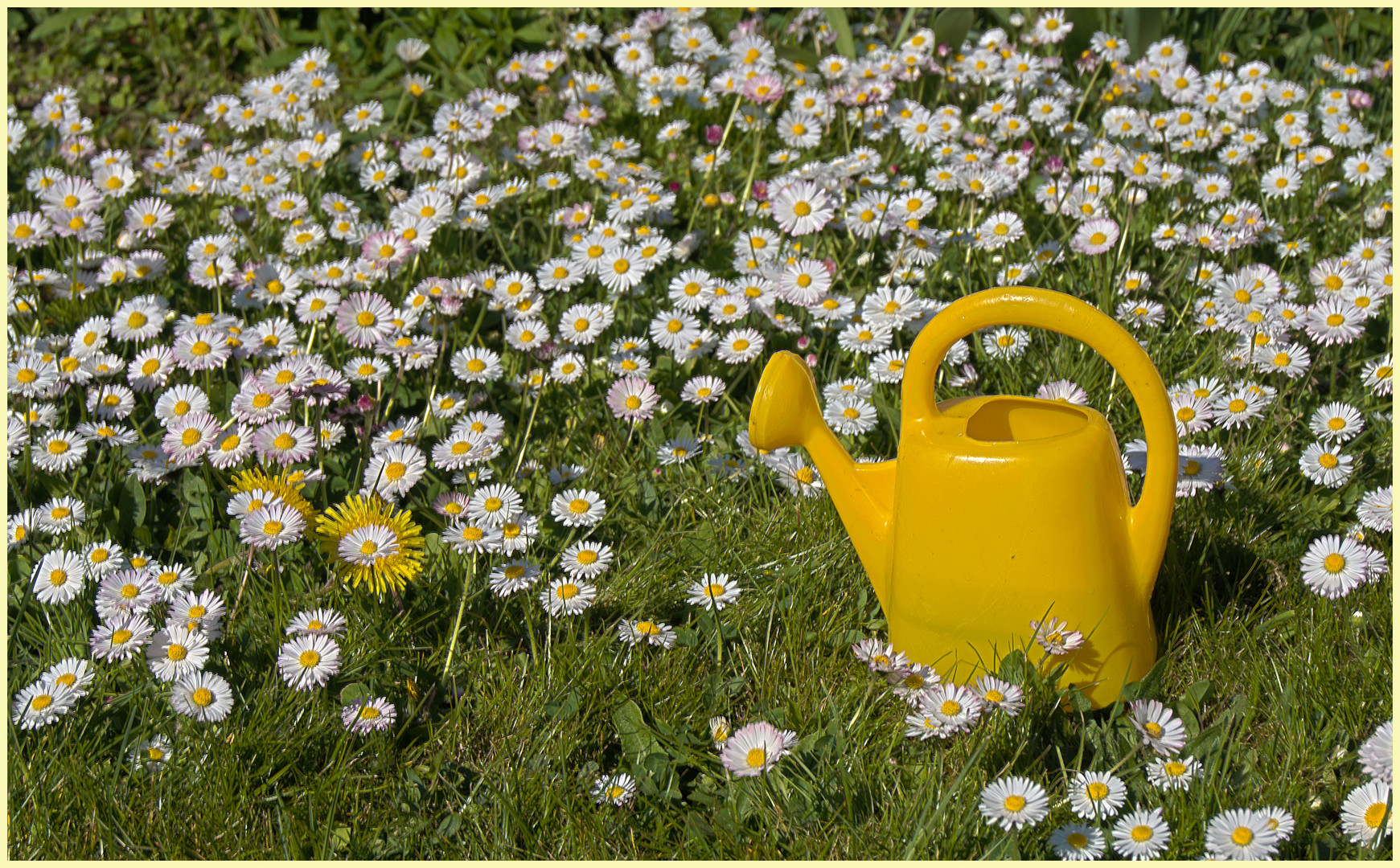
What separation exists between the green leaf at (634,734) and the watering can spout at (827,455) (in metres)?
0.35

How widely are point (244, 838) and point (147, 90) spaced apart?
3141mm

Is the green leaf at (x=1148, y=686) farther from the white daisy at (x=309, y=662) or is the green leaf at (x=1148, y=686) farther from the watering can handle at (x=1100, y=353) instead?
the white daisy at (x=309, y=662)

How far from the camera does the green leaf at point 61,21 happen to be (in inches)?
151

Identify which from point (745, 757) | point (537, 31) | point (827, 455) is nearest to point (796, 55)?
point (537, 31)

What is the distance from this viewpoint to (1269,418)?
6.64 feet

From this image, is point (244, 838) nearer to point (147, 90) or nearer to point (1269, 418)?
point (1269, 418)

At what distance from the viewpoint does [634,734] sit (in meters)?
1.60

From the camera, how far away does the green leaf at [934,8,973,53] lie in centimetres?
322

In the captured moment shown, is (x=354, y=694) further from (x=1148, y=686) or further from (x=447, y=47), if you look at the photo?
(x=447, y=47)

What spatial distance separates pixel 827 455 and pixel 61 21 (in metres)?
3.40

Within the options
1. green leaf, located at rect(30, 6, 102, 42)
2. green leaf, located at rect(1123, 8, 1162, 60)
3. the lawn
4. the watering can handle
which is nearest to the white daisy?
the lawn

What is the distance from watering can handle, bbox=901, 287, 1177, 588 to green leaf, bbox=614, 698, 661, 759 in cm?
50

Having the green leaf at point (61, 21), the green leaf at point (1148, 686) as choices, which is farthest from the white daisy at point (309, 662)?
the green leaf at point (61, 21)

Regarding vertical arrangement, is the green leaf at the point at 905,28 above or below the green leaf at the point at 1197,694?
above
